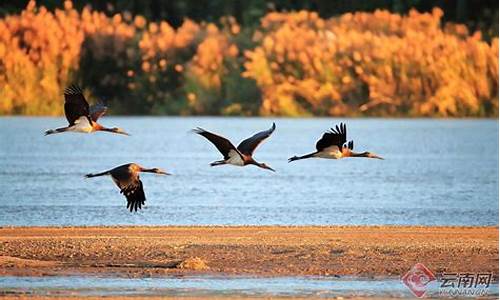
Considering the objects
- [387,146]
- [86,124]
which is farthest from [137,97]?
[86,124]

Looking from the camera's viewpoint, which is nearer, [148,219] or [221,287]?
[221,287]

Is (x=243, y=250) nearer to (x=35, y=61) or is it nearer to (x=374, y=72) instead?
(x=35, y=61)

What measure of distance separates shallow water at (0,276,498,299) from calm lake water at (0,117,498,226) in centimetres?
684

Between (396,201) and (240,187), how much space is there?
4076mm

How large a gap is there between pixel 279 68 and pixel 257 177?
20.8 metres

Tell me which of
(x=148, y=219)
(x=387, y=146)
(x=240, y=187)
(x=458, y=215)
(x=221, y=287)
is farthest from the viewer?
(x=387, y=146)

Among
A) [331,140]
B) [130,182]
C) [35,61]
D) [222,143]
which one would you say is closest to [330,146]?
[331,140]

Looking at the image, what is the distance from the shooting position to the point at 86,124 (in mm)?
22688

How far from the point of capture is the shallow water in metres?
18.4

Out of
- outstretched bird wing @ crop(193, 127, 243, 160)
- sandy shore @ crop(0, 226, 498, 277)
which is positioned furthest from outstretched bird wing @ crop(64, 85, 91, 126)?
outstretched bird wing @ crop(193, 127, 243, 160)

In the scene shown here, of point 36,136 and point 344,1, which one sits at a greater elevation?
point 344,1

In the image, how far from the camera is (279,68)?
59.2 meters

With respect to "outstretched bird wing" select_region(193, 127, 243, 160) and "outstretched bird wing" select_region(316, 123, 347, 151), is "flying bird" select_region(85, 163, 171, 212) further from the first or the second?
"outstretched bird wing" select_region(316, 123, 347, 151)

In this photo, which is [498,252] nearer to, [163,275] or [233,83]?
[163,275]
